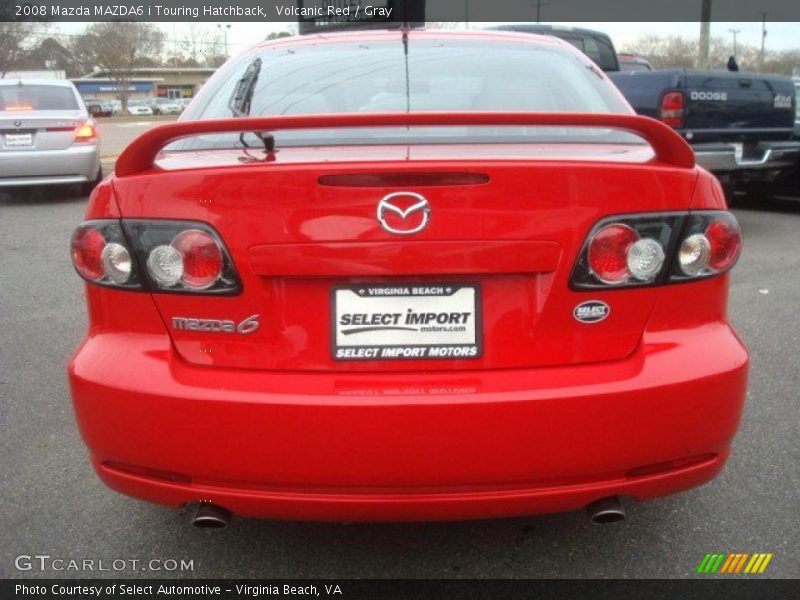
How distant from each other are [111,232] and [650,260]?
1.37 metres

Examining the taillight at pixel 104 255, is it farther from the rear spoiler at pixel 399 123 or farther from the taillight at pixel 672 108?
the taillight at pixel 672 108

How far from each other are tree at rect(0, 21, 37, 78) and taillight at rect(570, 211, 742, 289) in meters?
44.3

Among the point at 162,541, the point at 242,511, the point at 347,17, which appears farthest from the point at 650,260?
the point at 347,17

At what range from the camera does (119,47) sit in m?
50.8

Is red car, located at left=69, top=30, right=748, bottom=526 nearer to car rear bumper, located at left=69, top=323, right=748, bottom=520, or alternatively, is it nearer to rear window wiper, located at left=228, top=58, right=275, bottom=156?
car rear bumper, located at left=69, top=323, right=748, bottom=520

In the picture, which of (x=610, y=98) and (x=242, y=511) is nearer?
(x=242, y=511)

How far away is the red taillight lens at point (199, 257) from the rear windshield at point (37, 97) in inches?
374

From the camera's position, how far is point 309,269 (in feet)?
6.26

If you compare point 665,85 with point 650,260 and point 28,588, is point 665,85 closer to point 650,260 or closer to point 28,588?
point 650,260

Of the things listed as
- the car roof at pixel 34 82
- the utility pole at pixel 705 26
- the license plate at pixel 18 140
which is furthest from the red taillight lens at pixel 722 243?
the utility pole at pixel 705 26

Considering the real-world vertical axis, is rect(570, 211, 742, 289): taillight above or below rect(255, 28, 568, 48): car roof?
below

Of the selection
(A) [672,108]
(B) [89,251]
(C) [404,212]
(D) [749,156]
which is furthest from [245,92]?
(D) [749,156]

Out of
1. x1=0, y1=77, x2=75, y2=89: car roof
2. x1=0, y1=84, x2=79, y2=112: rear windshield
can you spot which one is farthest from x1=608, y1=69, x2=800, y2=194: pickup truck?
x1=0, y1=77, x2=75, y2=89: car roof

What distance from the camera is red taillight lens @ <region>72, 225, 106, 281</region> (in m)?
2.06
